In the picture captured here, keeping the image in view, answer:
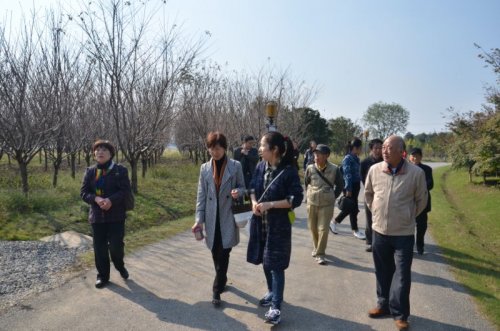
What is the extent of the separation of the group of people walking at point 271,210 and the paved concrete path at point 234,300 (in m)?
0.21

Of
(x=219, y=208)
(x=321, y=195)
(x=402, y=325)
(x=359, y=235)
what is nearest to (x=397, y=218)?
Answer: (x=402, y=325)

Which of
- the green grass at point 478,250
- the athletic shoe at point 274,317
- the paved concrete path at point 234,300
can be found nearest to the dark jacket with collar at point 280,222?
the athletic shoe at point 274,317

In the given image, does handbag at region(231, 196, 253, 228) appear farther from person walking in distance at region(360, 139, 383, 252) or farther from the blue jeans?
person walking in distance at region(360, 139, 383, 252)

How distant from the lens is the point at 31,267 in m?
5.10

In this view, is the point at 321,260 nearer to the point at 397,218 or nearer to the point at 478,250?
the point at 397,218

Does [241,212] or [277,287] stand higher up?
[241,212]

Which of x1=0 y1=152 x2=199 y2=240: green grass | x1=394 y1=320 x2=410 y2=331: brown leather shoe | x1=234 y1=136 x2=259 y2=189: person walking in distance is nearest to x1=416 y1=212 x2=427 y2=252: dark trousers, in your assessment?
x1=394 y1=320 x2=410 y2=331: brown leather shoe

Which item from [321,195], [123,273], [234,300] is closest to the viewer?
[234,300]

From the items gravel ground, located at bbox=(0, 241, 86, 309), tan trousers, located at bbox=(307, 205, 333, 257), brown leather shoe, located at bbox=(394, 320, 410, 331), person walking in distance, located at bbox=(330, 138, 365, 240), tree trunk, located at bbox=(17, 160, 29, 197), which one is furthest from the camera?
tree trunk, located at bbox=(17, 160, 29, 197)

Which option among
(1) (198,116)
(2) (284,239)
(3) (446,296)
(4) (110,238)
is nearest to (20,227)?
(4) (110,238)

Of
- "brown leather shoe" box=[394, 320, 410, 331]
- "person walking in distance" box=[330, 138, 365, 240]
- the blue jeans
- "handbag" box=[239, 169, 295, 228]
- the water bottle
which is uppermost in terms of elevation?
"person walking in distance" box=[330, 138, 365, 240]

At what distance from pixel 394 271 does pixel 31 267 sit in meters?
4.54

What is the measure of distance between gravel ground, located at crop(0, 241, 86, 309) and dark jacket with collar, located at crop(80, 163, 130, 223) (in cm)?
101

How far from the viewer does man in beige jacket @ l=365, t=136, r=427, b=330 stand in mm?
3609
